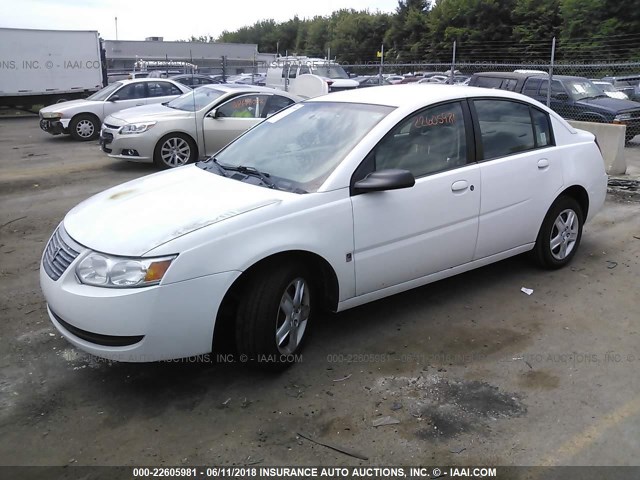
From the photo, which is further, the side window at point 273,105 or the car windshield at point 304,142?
the side window at point 273,105

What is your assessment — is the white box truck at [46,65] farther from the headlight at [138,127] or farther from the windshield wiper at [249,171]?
the windshield wiper at [249,171]

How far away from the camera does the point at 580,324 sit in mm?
4250

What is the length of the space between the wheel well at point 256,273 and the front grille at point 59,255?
35.4 inches

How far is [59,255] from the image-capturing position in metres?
3.42

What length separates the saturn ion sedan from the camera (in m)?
3.10

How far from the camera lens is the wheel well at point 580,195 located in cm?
515

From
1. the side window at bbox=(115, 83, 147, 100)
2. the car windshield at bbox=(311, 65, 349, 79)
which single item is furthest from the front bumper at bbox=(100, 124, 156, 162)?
the car windshield at bbox=(311, 65, 349, 79)

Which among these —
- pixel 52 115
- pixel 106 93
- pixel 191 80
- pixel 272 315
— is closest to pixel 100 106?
pixel 106 93

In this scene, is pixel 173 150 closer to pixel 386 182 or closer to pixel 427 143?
pixel 427 143

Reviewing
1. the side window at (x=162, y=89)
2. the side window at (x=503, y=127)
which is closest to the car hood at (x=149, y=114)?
the side window at (x=162, y=89)

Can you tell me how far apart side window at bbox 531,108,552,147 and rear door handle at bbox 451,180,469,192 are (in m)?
1.08

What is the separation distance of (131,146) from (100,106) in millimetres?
5416

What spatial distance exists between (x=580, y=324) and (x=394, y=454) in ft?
7.00

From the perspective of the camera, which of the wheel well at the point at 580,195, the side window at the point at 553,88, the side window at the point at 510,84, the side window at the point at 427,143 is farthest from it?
the side window at the point at 510,84
